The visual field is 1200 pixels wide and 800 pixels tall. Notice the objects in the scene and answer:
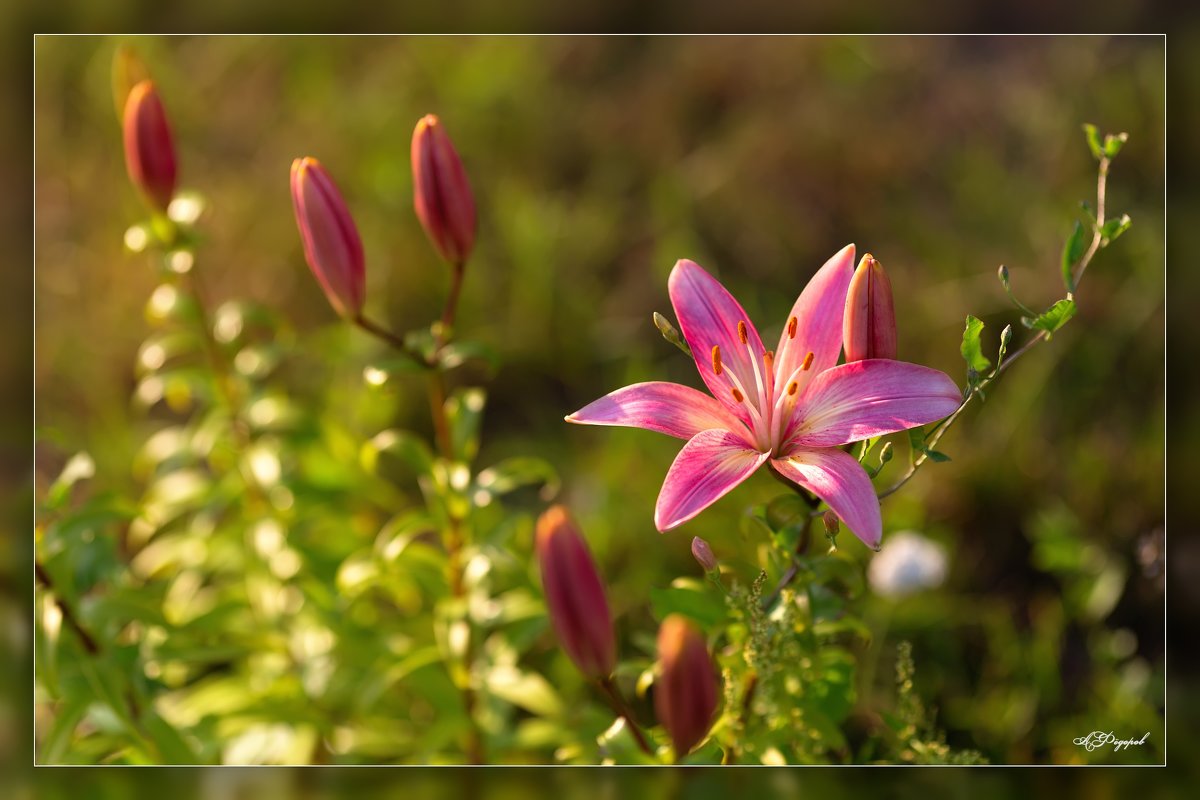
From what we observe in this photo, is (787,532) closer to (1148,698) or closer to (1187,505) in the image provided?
(1187,505)

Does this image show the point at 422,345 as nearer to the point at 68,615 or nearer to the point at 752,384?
the point at 752,384

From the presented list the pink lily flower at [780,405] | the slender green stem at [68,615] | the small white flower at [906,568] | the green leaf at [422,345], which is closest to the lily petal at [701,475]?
the pink lily flower at [780,405]

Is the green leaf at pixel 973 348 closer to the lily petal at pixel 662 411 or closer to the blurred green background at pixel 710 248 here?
the lily petal at pixel 662 411

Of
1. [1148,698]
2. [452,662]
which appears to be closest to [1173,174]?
[1148,698]

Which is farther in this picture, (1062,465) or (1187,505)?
(1062,465)

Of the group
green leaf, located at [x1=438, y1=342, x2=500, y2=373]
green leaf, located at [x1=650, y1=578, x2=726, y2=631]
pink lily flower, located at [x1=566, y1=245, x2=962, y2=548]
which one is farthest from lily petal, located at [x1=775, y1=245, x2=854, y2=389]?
green leaf, located at [x1=438, y1=342, x2=500, y2=373]

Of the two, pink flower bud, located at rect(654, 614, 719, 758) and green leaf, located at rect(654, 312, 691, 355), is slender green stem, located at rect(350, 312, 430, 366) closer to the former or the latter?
green leaf, located at rect(654, 312, 691, 355)

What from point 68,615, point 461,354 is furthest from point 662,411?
point 68,615

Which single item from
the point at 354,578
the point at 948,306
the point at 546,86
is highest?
the point at 546,86
